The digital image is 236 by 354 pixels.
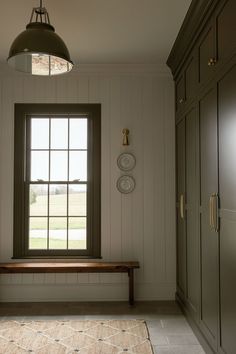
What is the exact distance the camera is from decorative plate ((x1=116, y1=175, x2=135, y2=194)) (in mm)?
4898

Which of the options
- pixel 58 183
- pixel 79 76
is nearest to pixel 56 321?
pixel 58 183

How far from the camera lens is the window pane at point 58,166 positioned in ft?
16.4

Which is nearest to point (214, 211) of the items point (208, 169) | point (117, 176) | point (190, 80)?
point (208, 169)

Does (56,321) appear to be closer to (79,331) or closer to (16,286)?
(79,331)

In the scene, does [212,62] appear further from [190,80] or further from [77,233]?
[77,233]

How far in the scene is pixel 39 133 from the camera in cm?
500

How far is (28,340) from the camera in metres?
3.60

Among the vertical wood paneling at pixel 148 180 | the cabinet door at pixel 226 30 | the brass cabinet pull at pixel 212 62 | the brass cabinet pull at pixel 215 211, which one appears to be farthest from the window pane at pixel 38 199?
the cabinet door at pixel 226 30

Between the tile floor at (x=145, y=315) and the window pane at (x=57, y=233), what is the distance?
75 cm

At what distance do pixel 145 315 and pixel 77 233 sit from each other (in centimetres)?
135

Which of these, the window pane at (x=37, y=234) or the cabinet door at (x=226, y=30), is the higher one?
the cabinet door at (x=226, y=30)

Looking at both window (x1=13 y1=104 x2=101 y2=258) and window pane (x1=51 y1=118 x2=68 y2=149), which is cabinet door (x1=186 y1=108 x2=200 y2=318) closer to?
window (x1=13 y1=104 x2=101 y2=258)

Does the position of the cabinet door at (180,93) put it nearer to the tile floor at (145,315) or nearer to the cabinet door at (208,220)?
the cabinet door at (208,220)

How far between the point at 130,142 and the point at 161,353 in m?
2.57
